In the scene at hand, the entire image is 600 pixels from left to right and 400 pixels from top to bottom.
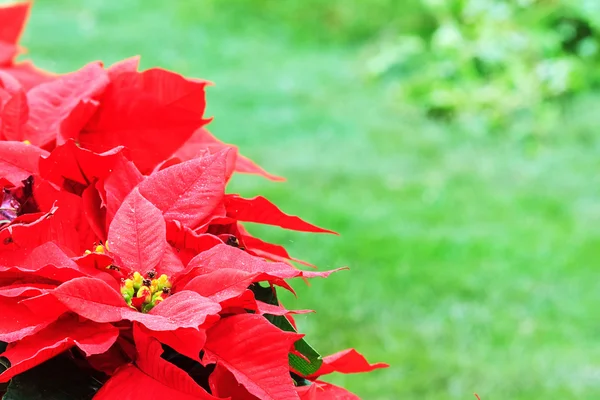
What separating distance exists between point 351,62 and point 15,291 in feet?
19.5

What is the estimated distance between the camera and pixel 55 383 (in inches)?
28.9

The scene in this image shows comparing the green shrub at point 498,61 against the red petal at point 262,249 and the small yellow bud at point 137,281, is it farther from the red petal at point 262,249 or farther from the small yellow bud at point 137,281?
the small yellow bud at point 137,281

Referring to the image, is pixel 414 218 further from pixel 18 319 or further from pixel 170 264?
pixel 18 319

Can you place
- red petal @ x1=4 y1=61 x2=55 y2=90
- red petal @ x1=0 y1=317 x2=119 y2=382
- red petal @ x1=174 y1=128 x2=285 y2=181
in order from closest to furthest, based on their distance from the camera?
red petal @ x1=0 y1=317 x2=119 y2=382 → red petal @ x1=174 y1=128 x2=285 y2=181 → red petal @ x1=4 y1=61 x2=55 y2=90

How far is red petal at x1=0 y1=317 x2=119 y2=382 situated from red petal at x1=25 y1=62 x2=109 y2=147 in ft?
1.03

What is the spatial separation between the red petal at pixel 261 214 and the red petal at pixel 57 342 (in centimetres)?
23

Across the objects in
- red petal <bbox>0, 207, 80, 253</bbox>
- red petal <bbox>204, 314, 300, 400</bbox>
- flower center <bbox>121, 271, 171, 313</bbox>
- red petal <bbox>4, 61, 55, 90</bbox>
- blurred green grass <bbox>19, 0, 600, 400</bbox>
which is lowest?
blurred green grass <bbox>19, 0, 600, 400</bbox>

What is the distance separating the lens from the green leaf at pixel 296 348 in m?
0.84

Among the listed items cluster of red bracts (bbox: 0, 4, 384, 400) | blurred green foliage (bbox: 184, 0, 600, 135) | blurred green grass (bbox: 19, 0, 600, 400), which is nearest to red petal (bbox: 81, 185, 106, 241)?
cluster of red bracts (bbox: 0, 4, 384, 400)

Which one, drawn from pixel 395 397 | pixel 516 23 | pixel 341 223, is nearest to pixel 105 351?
pixel 395 397

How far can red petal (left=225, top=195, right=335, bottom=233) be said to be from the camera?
3.03ft

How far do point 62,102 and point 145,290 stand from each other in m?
0.39

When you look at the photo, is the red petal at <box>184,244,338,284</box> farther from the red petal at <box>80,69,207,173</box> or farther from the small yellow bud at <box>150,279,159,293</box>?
the red petal at <box>80,69,207,173</box>

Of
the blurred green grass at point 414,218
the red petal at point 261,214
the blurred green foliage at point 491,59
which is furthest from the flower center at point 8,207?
the blurred green foliage at point 491,59
